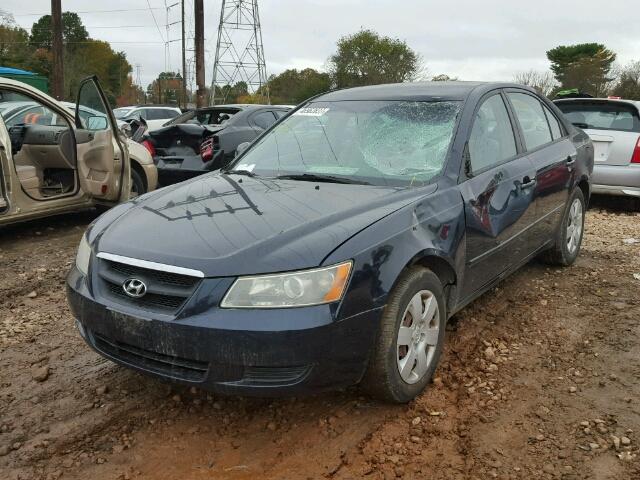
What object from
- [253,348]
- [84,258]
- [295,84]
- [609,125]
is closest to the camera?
[253,348]

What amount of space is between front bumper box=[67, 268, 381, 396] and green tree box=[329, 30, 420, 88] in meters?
49.9

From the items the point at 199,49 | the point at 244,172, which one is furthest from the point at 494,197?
the point at 199,49

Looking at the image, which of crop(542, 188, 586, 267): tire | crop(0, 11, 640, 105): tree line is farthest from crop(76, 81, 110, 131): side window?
crop(0, 11, 640, 105): tree line

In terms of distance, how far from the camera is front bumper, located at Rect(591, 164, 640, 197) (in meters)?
7.59

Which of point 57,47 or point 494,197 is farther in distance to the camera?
point 57,47

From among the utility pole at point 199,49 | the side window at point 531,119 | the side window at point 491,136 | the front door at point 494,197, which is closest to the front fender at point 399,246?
Result: the front door at point 494,197

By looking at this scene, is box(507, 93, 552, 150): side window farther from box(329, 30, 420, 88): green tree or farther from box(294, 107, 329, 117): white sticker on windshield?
box(329, 30, 420, 88): green tree

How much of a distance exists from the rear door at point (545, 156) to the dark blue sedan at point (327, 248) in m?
0.07

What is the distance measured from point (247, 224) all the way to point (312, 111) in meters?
1.62

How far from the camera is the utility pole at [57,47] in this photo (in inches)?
772

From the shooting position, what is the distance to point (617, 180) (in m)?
7.66

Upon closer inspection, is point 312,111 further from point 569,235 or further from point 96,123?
point 96,123

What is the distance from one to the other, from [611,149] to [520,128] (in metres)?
4.16

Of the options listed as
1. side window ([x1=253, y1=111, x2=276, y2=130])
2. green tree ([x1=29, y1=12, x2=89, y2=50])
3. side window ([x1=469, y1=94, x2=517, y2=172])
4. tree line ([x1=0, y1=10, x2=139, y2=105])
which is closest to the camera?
side window ([x1=469, y1=94, x2=517, y2=172])
